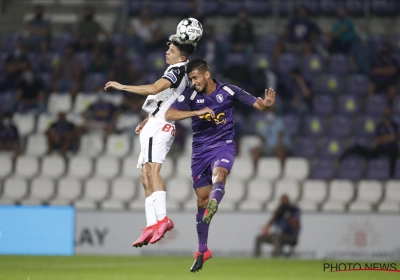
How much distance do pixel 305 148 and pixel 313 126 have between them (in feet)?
2.09

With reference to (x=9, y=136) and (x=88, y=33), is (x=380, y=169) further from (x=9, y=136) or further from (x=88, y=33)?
(x=9, y=136)

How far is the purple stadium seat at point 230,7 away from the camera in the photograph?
24234mm

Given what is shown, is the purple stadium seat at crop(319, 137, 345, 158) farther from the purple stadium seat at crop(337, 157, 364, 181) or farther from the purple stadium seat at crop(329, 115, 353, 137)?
the purple stadium seat at crop(337, 157, 364, 181)

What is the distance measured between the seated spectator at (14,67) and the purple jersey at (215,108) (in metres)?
11.6

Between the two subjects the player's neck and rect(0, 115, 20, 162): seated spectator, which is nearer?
the player's neck

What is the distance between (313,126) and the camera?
21.4 m

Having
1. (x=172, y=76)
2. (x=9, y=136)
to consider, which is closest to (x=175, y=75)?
(x=172, y=76)

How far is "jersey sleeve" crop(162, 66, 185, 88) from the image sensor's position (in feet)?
36.6

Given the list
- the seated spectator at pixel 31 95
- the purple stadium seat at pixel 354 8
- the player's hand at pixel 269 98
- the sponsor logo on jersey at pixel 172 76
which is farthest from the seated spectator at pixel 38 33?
the player's hand at pixel 269 98

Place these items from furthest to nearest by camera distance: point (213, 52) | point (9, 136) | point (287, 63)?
point (287, 63) → point (213, 52) → point (9, 136)

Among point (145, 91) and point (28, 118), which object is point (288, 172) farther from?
point (145, 91)

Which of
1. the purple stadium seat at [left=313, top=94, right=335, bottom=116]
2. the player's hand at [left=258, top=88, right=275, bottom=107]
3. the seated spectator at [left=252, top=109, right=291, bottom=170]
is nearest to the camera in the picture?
the player's hand at [left=258, top=88, right=275, bottom=107]

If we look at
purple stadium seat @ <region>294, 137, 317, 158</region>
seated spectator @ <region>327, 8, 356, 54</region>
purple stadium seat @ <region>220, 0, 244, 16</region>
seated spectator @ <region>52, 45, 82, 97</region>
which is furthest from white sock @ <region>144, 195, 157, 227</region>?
purple stadium seat @ <region>220, 0, 244, 16</region>

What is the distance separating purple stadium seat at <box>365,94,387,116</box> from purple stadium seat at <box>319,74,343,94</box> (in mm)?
874
